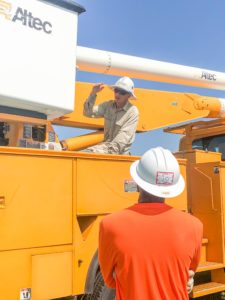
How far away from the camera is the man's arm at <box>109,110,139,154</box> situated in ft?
16.6

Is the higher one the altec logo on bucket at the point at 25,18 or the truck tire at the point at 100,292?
the altec logo on bucket at the point at 25,18

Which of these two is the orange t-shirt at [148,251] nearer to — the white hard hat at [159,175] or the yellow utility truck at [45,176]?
the white hard hat at [159,175]

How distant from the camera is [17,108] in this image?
4207 millimetres

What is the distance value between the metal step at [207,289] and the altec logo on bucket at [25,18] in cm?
340

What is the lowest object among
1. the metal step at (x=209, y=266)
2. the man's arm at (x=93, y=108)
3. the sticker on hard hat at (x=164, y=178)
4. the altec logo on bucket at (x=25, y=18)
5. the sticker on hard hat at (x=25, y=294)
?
the metal step at (x=209, y=266)

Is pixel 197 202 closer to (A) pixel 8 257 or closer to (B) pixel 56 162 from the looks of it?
(B) pixel 56 162

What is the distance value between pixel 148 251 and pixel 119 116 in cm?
337

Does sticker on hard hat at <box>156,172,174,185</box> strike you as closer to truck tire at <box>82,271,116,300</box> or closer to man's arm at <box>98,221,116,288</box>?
man's arm at <box>98,221,116,288</box>

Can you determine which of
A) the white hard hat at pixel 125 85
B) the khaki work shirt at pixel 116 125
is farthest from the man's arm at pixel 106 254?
the white hard hat at pixel 125 85

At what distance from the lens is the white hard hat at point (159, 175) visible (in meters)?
2.13

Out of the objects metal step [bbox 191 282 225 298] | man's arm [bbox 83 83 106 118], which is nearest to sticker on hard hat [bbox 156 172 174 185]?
man's arm [bbox 83 83 106 118]

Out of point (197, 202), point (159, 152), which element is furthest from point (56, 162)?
point (197, 202)

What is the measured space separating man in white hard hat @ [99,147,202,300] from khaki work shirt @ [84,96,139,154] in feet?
9.44

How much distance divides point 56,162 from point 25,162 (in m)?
0.32
